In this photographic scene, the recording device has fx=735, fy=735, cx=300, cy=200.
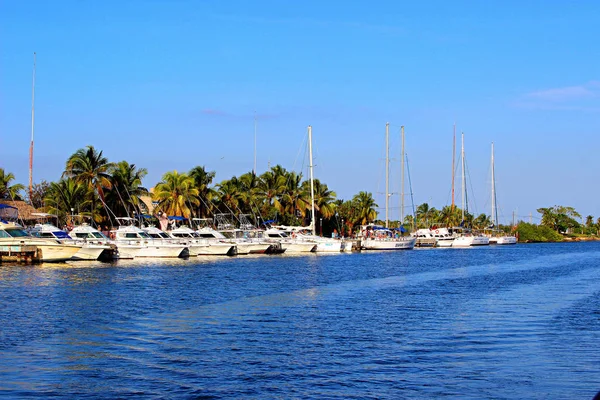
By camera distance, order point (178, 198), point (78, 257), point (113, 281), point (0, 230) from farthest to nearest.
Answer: point (178, 198) → point (78, 257) → point (0, 230) → point (113, 281)

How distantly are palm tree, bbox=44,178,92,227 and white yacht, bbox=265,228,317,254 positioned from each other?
69.9 ft

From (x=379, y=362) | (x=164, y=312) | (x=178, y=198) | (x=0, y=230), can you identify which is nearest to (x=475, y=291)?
(x=164, y=312)

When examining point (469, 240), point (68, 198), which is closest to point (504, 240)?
point (469, 240)

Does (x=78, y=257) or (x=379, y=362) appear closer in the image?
(x=379, y=362)

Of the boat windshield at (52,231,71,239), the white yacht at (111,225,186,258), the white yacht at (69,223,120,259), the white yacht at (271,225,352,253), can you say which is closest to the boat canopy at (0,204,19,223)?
the white yacht at (69,223,120,259)

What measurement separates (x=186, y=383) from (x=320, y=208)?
319 ft

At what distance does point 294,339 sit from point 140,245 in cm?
4783

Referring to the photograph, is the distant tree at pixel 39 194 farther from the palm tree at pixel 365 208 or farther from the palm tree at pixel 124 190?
the palm tree at pixel 365 208

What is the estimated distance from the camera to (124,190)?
291ft

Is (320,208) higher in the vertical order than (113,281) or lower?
higher

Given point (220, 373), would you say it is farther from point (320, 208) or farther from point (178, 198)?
point (320, 208)

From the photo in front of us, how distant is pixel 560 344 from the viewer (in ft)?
74.0

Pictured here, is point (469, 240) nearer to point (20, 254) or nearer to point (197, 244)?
point (197, 244)

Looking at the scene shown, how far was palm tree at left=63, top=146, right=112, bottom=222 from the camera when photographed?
83.9 m
